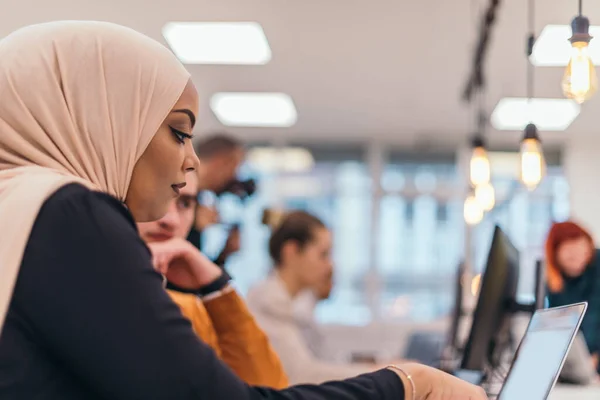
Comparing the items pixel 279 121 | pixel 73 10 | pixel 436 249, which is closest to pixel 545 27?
pixel 73 10

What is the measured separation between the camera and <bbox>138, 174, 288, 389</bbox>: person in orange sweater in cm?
184

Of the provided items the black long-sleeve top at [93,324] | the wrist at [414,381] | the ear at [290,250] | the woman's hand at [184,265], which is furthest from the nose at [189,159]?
the ear at [290,250]

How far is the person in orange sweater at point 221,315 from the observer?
6.05 ft

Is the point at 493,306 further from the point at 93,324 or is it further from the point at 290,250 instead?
the point at 290,250

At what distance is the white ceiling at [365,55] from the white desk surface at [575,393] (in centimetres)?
199

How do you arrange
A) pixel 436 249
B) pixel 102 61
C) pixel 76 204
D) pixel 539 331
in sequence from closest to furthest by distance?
pixel 76 204 → pixel 102 61 → pixel 539 331 → pixel 436 249

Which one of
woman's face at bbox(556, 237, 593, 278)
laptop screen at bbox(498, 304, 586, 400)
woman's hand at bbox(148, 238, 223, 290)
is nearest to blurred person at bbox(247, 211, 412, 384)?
woman's face at bbox(556, 237, 593, 278)

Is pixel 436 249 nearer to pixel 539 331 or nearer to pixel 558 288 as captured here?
pixel 558 288

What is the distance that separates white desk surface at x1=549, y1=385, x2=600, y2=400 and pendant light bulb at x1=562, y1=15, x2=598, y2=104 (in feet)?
2.84

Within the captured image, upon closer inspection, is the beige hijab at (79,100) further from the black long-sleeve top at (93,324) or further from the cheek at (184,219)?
the cheek at (184,219)

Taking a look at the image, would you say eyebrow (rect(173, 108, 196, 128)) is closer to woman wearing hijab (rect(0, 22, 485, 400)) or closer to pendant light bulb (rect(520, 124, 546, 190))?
woman wearing hijab (rect(0, 22, 485, 400))

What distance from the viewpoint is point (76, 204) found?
0.86 metres

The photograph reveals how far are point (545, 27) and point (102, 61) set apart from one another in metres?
4.82

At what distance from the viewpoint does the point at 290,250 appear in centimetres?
358
